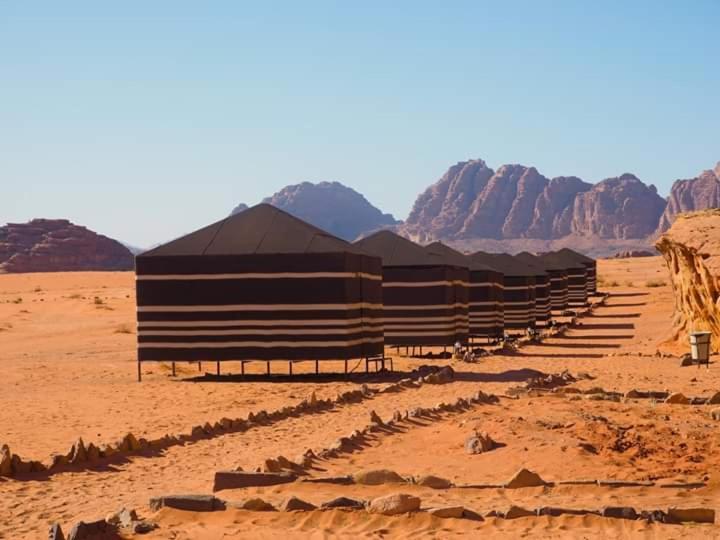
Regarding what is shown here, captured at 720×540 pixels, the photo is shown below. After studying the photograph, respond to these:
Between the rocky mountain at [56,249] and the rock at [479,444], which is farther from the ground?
the rocky mountain at [56,249]

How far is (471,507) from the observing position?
9.05 meters

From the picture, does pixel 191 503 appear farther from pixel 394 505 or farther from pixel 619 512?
pixel 619 512

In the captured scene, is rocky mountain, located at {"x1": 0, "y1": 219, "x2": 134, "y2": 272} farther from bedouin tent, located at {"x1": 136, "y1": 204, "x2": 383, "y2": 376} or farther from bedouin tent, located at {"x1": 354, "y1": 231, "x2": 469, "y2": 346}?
bedouin tent, located at {"x1": 136, "y1": 204, "x2": 383, "y2": 376}

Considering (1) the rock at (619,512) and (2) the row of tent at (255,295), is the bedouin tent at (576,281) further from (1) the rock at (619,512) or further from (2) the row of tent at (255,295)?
(1) the rock at (619,512)

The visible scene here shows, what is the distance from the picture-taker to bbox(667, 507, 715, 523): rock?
27.2 feet

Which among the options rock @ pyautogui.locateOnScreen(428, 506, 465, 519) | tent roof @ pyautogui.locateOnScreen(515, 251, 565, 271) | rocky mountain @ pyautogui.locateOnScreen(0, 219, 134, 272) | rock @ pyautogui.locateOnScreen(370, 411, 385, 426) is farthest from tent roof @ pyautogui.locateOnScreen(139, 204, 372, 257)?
rocky mountain @ pyautogui.locateOnScreen(0, 219, 134, 272)

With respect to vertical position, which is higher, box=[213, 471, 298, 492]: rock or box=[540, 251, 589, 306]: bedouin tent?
box=[540, 251, 589, 306]: bedouin tent

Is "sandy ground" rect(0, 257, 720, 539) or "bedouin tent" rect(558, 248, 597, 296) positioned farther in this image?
"bedouin tent" rect(558, 248, 597, 296)

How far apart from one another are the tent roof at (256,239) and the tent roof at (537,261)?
2676cm

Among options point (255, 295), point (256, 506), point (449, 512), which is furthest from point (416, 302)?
point (449, 512)

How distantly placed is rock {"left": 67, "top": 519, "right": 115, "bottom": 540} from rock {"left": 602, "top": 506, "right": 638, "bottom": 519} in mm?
3633

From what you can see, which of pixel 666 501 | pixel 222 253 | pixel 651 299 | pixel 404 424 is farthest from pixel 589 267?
pixel 666 501

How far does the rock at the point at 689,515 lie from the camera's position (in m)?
8.29

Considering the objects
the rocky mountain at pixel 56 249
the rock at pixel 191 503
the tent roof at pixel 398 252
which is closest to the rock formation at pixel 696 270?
the tent roof at pixel 398 252
